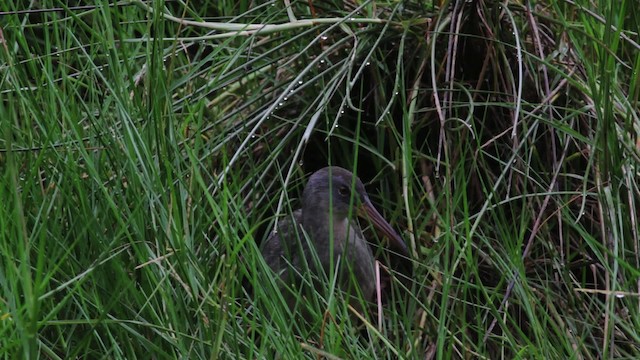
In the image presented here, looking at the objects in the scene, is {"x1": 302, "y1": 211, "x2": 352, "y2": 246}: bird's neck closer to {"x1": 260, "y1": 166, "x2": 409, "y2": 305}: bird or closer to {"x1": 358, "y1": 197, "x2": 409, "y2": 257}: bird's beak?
{"x1": 260, "y1": 166, "x2": 409, "y2": 305}: bird

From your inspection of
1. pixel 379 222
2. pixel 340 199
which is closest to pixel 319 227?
pixel 340 199

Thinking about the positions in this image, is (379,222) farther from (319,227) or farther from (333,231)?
(319,227)

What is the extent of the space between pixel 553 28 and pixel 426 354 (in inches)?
44.9

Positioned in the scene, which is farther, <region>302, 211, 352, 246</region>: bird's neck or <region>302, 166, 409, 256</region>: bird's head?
<region>302, 211, 352, 246</region>: bird's neck

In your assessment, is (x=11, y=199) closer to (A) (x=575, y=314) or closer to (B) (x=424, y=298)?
(B) (x=424, y=298)

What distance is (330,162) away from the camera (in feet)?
10.8

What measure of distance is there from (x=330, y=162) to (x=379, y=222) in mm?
234

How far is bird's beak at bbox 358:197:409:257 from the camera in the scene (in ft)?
11.0

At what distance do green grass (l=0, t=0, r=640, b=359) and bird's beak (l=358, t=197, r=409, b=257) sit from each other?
5cm

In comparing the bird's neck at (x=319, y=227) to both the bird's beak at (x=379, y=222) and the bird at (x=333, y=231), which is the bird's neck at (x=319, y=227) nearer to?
the bird at (x=333, y=231)

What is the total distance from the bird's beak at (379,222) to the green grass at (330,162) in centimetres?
5

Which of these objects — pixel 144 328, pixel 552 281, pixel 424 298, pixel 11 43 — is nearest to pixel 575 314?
pixel 552 281

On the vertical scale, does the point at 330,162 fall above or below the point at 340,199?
above

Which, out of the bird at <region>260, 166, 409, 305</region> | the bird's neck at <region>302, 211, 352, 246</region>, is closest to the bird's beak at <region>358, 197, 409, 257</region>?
the bird at <region>260, 166, 409, 305</region>
